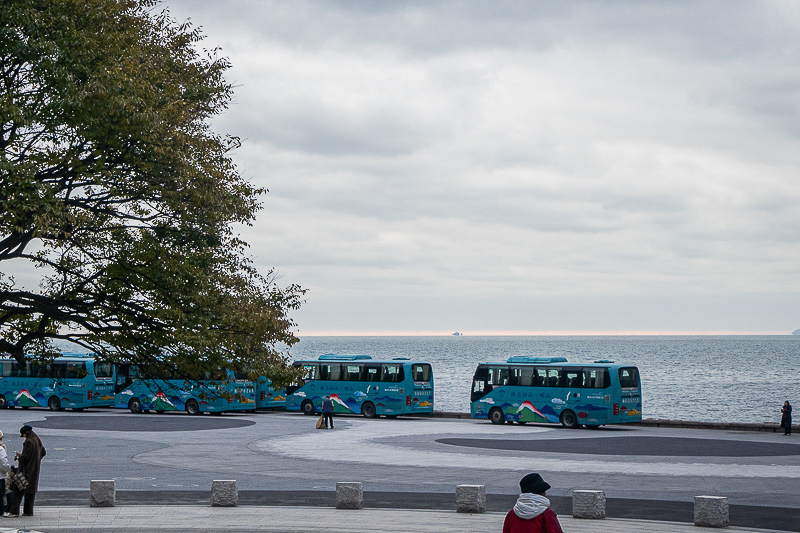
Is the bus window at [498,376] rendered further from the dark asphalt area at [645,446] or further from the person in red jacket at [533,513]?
the person in red jacket at [533,513]

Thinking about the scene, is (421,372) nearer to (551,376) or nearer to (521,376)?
(521,376)

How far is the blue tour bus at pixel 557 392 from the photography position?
41.4 metres

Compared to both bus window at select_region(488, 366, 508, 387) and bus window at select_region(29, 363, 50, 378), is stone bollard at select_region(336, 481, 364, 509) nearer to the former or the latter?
bus window at select_region(29, 363, 50, 378)

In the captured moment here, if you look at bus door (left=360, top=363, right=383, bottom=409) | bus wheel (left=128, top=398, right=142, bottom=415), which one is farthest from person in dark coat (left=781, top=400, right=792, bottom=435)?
bus wheel (left=128, top=398, right=142, bottom=415)

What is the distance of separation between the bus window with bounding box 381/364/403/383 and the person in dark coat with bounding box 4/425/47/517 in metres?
30.0

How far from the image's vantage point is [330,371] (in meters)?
49.6

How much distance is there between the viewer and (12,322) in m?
16.5

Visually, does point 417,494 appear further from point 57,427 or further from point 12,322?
point 57,427

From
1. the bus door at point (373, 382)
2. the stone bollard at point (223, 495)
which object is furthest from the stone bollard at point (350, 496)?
the bus door at point (373, 382)

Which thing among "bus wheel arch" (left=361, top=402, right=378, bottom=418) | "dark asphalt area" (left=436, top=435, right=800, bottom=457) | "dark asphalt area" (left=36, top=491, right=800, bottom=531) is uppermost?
"bus wheel arch" (left=361, top=402, right=378, bottom=418)

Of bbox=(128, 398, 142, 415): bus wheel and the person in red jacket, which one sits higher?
the person in red jacket

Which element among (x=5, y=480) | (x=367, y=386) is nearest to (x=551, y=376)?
(x=367, y=386)

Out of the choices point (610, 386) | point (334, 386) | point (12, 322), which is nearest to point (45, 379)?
point (334, 386)

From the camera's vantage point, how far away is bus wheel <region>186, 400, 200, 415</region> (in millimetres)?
51156
